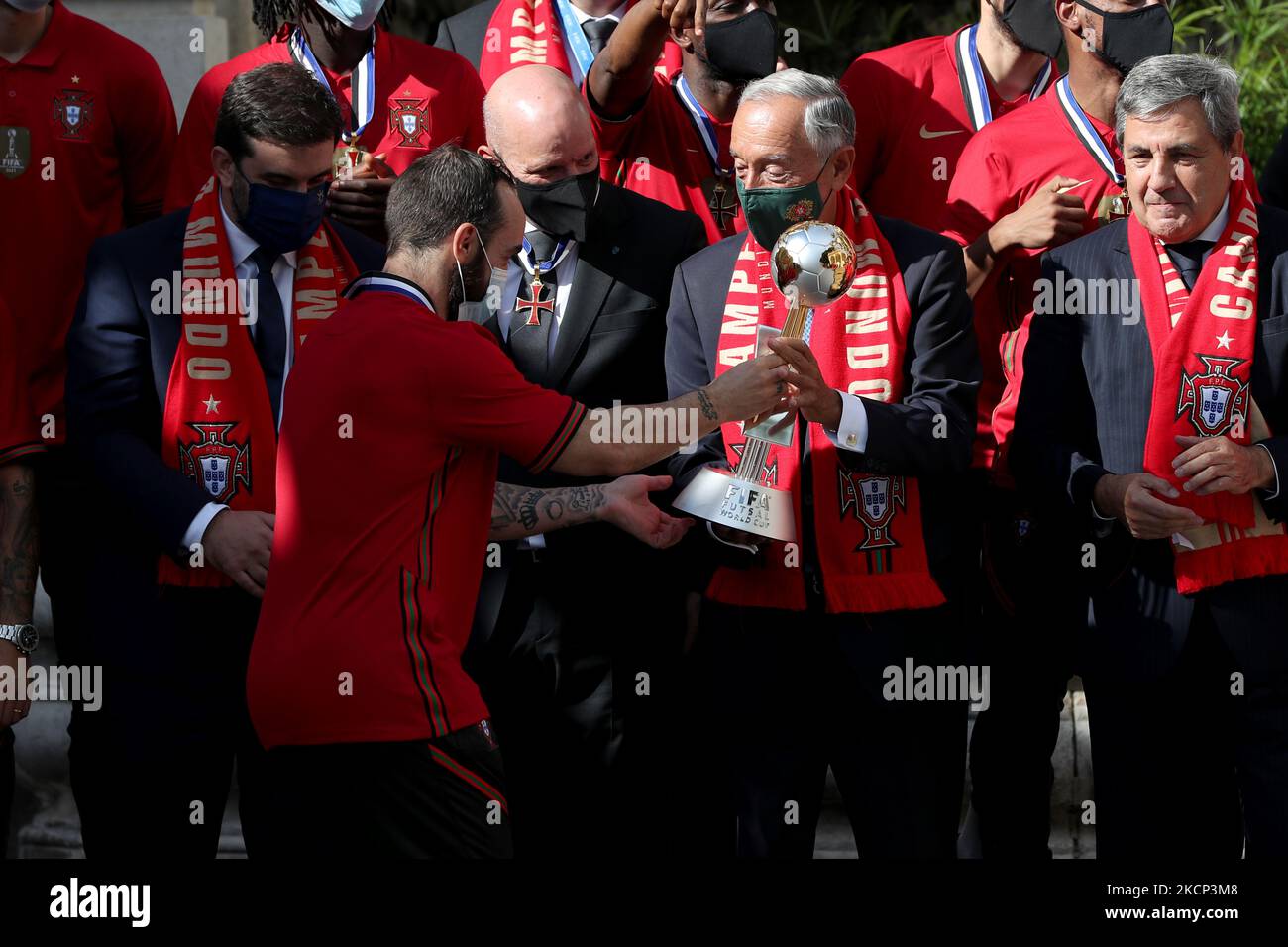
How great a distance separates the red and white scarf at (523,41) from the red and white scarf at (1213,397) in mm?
1808

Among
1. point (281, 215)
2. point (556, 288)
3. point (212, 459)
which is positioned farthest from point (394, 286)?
point (556, 288)

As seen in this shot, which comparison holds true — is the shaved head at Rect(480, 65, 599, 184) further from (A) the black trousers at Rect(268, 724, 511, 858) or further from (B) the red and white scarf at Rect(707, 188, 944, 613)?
(A) the black trousers at Rect(268, 724, 511, 858)

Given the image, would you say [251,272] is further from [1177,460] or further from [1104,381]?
[1177,460]

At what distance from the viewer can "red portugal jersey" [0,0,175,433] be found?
512cm

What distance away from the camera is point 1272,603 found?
448 cm

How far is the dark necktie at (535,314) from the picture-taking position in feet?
16.3

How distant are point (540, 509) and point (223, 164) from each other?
120 cm

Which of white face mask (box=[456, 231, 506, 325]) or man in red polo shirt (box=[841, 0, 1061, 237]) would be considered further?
man in red polo shirt (box=[841, 0, 1061, 237])

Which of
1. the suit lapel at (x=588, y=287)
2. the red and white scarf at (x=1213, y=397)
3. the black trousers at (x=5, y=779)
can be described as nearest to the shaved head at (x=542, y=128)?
the suit lapel at (x=588, y=287)

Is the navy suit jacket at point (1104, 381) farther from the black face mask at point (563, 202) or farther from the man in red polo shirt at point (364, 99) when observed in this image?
the man in red polo shirt at point (364, 99)

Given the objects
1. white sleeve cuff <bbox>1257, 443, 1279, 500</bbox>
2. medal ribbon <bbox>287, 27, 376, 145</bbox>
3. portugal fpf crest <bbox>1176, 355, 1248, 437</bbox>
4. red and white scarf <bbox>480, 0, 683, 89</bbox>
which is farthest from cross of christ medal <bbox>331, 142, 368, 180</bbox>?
white sleeve cuff <bbox>1257, 443, 1279, 500</bbox>

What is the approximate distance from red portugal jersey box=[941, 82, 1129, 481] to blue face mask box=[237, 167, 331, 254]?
1.66 meters

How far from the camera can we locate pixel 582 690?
4980 mm

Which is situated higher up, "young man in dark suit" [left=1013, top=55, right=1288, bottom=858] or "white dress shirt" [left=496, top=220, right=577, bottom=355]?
"white dress shirt" [left=496, top=220, right=577, bottom=355]
